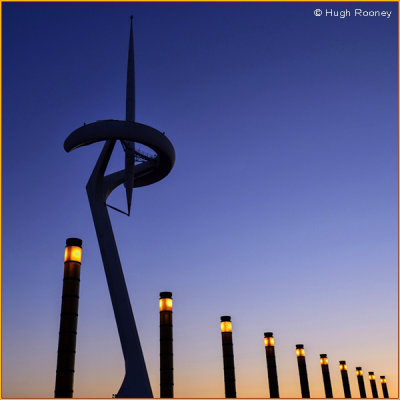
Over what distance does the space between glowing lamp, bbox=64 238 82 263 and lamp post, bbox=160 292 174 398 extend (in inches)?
326

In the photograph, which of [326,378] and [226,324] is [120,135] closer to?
[226,324]

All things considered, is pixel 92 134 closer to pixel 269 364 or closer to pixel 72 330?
pixel 72 330

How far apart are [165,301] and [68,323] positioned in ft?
28.1

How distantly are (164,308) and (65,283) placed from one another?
27.7 ft

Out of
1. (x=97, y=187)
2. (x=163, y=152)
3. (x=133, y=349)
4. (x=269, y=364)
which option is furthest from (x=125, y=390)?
(x=269, y=364)

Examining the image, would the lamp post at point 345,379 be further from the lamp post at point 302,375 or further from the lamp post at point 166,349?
the lamp post at point 166,349

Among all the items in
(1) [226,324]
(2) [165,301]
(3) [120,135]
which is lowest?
(1) [226,324]

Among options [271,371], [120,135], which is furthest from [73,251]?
[271,371]

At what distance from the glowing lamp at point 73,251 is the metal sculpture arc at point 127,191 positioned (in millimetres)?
5716

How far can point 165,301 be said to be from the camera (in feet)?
100

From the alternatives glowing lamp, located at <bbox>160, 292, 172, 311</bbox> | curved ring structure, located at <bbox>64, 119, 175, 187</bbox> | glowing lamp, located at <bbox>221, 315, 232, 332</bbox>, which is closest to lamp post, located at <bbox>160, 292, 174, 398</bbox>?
glowing lamp, located at <bbox>160, 292, 172, 311</bbox>

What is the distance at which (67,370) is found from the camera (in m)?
22.6

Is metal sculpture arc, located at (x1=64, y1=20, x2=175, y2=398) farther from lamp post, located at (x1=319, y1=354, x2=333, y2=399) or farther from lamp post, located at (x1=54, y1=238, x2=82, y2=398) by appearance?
lamp post, located at (x1=319, y1=354, x2=333, y2=399)

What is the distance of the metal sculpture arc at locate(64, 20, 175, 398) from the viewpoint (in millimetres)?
27984
